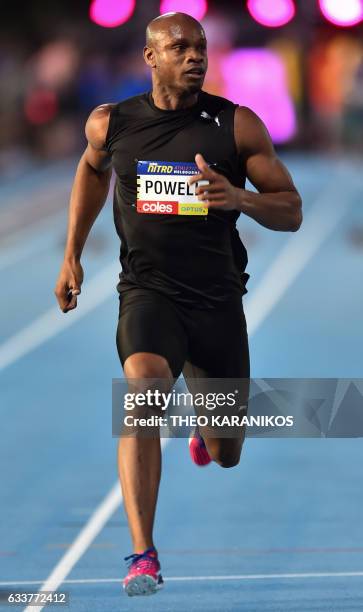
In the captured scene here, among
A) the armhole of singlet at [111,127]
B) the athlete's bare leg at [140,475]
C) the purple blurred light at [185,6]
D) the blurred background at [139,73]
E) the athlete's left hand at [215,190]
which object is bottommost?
the athlete's bare leg at [140,475]

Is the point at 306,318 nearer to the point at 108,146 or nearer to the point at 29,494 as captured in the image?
the point at 29,494

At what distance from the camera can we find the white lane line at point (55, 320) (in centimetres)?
1408

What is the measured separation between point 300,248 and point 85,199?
51.6 feet

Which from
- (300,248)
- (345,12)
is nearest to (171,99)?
(345,12)

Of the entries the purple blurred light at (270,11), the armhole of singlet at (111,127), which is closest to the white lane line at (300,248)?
the purple blurred light at (270,11)

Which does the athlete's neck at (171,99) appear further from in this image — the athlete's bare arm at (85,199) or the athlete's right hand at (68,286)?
the athlete's right hand at (68,286)

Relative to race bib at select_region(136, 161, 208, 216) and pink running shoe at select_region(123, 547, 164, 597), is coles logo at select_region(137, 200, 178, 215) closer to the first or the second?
race bib at select_region(136, 161, 208, 216)

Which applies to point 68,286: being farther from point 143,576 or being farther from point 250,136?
point 143,576

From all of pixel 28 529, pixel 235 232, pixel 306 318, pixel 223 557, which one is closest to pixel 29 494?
pixel 28 529

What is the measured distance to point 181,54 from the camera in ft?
19.4

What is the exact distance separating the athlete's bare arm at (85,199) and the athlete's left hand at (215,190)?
813mm

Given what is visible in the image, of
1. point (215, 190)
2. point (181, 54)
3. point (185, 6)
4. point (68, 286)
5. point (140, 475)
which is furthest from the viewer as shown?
point (185, 6)

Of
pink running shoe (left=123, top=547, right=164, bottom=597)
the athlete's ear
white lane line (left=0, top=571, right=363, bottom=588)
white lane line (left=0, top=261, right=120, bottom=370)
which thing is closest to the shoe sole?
pink running shoe (left=123, top=547, right=164, bottom=597)

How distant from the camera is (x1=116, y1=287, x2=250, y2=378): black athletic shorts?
19.6ft
